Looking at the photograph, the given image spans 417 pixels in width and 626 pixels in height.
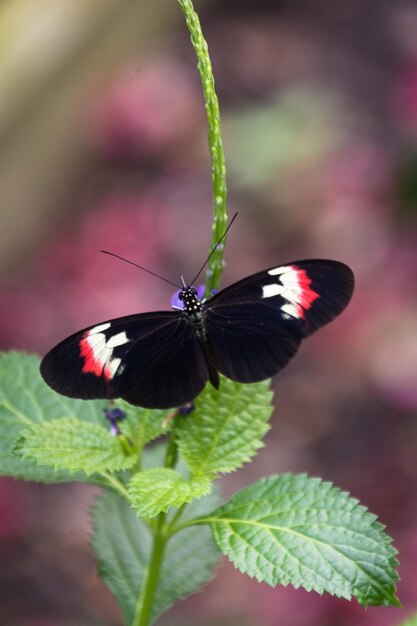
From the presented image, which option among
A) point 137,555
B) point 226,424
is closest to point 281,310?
point 226,424

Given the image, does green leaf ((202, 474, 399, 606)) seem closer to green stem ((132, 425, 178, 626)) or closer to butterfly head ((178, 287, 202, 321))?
green stem ((132, 425, 178, 626))

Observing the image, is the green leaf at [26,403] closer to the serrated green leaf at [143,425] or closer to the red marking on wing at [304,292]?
the serrated green leaf at [143,425]

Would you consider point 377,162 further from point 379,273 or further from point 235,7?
point 235,7

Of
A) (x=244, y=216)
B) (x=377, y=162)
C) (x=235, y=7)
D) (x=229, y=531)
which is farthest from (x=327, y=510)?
(x=235, y=7)

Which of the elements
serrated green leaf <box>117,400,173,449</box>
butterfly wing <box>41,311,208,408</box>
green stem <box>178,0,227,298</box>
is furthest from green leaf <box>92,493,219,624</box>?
green stem <box>178,0,227,298</box>

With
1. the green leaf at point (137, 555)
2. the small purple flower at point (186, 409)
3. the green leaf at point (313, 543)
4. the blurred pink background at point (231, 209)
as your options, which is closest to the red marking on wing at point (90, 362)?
the small purple flower at point (186, 409)

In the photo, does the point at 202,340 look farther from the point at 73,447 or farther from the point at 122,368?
the point at 73,447
